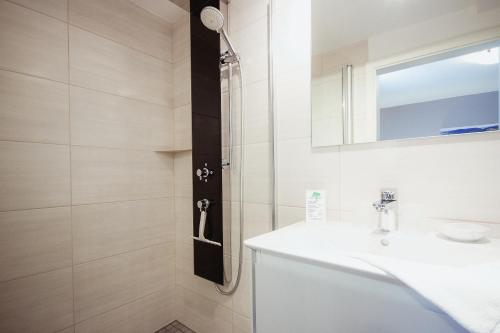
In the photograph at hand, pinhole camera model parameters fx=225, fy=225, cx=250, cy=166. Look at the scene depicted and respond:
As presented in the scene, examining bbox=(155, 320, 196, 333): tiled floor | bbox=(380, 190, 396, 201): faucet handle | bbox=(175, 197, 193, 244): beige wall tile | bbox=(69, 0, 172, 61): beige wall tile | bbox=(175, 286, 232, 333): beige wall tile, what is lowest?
bbox=(155, 320, 196, 333): tiled floor

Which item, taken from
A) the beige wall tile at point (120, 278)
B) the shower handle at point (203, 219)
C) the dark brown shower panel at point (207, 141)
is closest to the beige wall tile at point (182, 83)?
the dark brown shower panel at point (207, 141)

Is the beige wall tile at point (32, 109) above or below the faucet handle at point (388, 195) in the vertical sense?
above

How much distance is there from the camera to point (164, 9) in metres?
1.56

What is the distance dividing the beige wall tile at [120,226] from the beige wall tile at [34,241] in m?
0.06

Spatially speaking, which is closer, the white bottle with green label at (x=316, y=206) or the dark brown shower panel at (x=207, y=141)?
the white bottle with green label at (x=316, y=206)

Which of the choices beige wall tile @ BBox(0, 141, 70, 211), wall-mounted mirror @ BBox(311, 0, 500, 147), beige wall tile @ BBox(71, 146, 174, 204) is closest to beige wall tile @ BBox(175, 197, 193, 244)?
beige wall tile @ BBox(71, 146, 174, 204)

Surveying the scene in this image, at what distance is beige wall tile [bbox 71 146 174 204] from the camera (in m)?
1.25

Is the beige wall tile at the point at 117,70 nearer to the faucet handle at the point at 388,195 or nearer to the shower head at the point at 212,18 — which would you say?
the shower head at the point at 212,18

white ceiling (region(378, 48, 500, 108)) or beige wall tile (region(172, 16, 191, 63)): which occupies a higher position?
beige wall tile (region(172, 16, 191, 63))

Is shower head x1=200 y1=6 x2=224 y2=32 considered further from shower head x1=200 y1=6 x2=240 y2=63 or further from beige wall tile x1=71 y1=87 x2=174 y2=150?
beige wall tile x1=71 y1=87 x2=174 y2=150

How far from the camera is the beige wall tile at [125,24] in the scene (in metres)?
1.27

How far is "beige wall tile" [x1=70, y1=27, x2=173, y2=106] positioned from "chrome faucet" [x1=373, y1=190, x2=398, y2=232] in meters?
1.53

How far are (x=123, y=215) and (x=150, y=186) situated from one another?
0.82 ft

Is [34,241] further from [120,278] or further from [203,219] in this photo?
[203,219]
